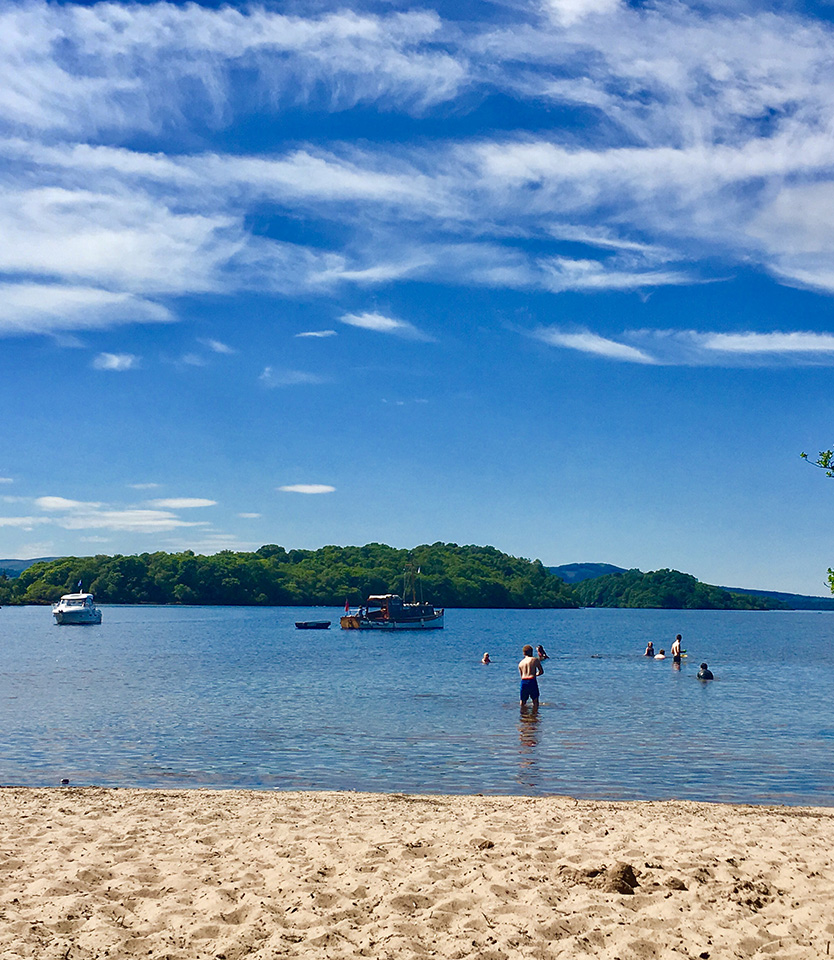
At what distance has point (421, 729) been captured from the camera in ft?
79.7

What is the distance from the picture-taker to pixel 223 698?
32344mm

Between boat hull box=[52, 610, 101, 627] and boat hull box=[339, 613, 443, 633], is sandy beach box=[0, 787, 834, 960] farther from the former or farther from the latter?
boat hull box=[52, 610, 101, 627]

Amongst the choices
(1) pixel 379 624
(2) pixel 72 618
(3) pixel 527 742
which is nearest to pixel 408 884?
(3) pixel 527 742

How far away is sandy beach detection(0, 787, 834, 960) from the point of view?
7.29 metres

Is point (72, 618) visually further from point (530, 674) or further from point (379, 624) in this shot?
point (530, 674)

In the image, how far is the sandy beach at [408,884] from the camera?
7289 mm

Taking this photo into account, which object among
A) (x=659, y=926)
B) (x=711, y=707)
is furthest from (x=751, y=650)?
(x=659, y=926)

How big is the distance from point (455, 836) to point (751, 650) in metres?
72.6

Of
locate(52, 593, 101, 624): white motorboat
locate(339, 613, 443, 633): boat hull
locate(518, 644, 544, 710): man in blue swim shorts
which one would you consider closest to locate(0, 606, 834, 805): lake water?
locate(518, 644, 544, 710): man in blue swim shorts

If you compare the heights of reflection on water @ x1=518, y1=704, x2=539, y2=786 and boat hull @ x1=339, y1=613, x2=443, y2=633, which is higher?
reflection on water @ x1=518, y1=704, x2=539, y2=786

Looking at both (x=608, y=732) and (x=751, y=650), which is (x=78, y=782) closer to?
(x=608, y=732)

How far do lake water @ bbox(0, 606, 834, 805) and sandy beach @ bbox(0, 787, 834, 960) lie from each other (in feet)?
15.0

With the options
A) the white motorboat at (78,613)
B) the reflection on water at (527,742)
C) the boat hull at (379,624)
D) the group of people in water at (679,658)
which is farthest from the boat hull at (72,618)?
the reflection on water at (527,742)

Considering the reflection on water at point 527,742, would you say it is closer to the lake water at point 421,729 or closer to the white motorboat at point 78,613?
the lake water at point 421,729
